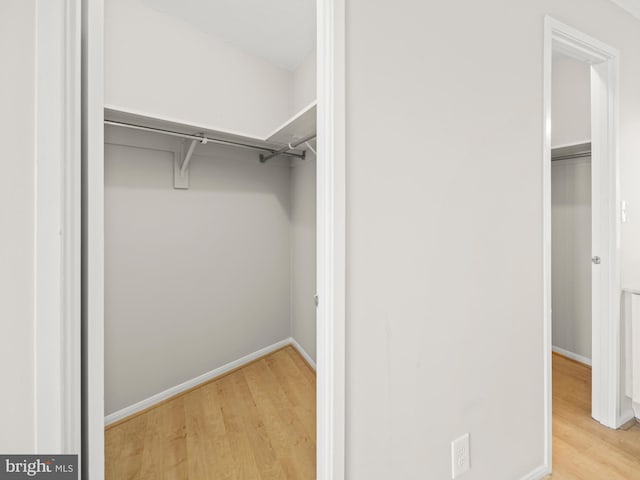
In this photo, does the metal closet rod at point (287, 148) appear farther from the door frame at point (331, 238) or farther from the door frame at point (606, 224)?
the door frame at point (606, 224)

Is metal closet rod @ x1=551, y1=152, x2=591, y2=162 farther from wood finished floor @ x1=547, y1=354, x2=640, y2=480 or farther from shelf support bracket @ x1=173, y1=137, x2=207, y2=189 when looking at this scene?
shelf support bracket @ x1=173, y1=137, x2=207, y2=189

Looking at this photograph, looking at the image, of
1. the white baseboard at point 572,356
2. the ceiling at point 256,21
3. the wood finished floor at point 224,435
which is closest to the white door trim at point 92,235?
the wood finished floor at point 224,435

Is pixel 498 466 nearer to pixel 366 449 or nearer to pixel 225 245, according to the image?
pixel 366 449

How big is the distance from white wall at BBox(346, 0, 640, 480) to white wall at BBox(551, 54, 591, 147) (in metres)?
1.56

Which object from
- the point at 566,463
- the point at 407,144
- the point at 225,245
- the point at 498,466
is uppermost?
the point at 407,144

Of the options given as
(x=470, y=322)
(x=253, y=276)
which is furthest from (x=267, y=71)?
(x=470, y=322)

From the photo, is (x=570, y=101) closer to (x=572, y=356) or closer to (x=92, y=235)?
(x=572, y=356)

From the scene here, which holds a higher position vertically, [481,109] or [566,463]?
[481,109]

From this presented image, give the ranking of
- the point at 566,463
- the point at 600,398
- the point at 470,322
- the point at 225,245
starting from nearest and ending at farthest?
the point at 470,322, the point at 566,463, the point at 600,398, the point at 225,245

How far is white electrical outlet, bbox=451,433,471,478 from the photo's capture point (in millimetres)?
1140

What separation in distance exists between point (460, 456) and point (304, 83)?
2.64 metres

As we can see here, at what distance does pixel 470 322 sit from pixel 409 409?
1.40 feet

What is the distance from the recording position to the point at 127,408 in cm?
182

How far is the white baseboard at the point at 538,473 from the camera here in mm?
1353
